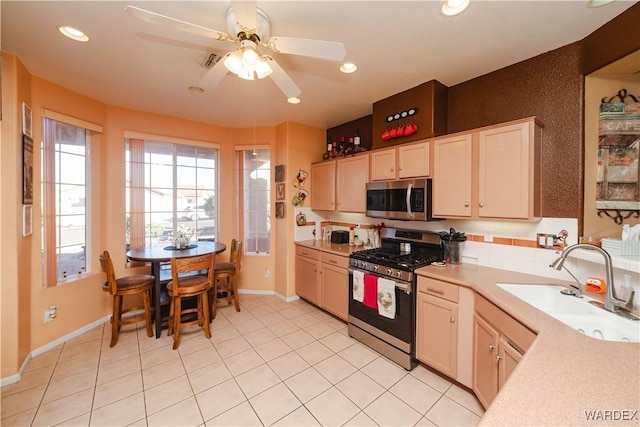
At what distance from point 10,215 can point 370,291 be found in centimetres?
317

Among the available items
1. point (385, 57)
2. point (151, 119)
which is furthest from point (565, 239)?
point (151, 119)

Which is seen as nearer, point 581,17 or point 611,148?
point 581,17

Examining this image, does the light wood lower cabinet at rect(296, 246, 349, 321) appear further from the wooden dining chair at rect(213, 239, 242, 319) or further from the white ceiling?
the white ceiling

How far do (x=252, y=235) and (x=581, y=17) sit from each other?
4083 mm

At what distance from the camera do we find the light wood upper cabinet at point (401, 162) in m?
2.50

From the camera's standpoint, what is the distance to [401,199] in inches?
105

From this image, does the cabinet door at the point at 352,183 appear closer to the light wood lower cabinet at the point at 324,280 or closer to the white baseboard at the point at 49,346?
the light wood lower cabinet at the point at 324,280

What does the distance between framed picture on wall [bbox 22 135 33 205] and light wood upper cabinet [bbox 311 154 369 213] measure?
301 cm

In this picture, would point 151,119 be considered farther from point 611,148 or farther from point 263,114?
point 611,148

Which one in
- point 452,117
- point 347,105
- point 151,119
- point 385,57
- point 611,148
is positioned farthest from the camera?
point 151,119

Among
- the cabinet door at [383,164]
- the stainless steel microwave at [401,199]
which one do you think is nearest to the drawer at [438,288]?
the stainless steel microwave at [401,199]

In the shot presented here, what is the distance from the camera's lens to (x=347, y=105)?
3.15 meters

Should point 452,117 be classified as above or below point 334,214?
above

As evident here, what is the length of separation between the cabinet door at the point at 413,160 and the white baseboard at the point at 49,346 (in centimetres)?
385
